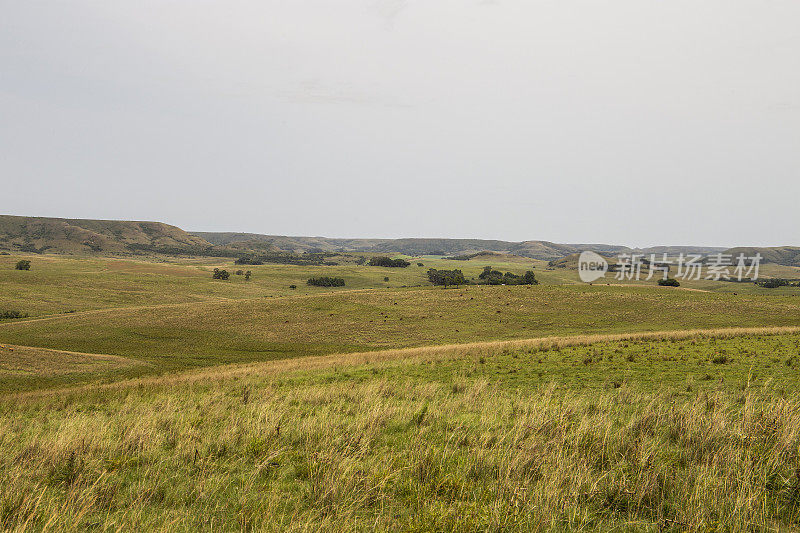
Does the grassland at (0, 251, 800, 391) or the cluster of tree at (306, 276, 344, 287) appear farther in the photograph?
the cluster of tree at (306, 276, 344, 287)

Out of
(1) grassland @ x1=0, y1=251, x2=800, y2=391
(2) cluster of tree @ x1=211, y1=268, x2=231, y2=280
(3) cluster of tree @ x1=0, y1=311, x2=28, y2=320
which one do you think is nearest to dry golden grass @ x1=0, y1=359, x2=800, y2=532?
(1) grassland @ x1=0, y1=251, x2=800, y2=391

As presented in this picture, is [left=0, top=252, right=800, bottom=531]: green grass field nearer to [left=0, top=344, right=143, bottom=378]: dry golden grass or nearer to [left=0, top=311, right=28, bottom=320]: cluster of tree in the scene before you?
[left=0, top=344, right=143, bottom=378]: dry golden grass

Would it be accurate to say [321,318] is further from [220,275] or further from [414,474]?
[220,275]

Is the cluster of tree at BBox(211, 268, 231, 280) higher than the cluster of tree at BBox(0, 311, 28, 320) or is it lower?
higher

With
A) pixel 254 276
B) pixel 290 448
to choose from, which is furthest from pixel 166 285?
pixel 290 448

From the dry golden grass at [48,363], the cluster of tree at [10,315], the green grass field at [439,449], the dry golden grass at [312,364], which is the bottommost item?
the cluster of tree at [10,315]

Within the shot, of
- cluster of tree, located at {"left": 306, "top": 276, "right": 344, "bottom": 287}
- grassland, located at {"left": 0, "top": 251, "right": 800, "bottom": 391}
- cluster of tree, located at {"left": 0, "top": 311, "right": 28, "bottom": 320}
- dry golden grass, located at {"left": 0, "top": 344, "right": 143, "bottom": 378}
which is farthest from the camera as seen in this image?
cluster of tree, located at {"left": 306, "top": 276, "right": 344, "bottom": 287}

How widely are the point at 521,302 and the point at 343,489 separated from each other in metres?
61.9

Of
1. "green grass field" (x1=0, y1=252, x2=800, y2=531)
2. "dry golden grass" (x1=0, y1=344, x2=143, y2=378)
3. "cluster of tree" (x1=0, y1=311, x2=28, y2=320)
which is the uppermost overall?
"green grass field" (x1=0, y1=252, x2=800, y2=531)

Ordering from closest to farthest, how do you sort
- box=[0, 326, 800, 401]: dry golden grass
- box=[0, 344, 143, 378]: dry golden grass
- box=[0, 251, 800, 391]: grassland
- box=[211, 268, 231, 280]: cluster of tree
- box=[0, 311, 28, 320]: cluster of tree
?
box=[0, 326, 800, 401]: dry golden grass, box=[0, 344, 143, 378]: dry golden grass, box=[0, 251, 800, 391]: grassland, box=[0, 311, 28, 320]: cluster of tree, box=[211, 268, 231, 280]: cluster of tree

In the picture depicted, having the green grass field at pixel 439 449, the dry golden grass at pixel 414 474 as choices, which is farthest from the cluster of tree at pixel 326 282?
the dry golden grass at pixel 414 474

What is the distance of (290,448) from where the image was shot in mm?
7211

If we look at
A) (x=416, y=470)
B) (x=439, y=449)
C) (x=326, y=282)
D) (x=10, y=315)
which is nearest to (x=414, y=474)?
(x=416, y=470)

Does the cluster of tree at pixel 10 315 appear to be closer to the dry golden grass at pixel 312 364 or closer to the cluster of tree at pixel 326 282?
the dry golden grass at pixel 312 364
